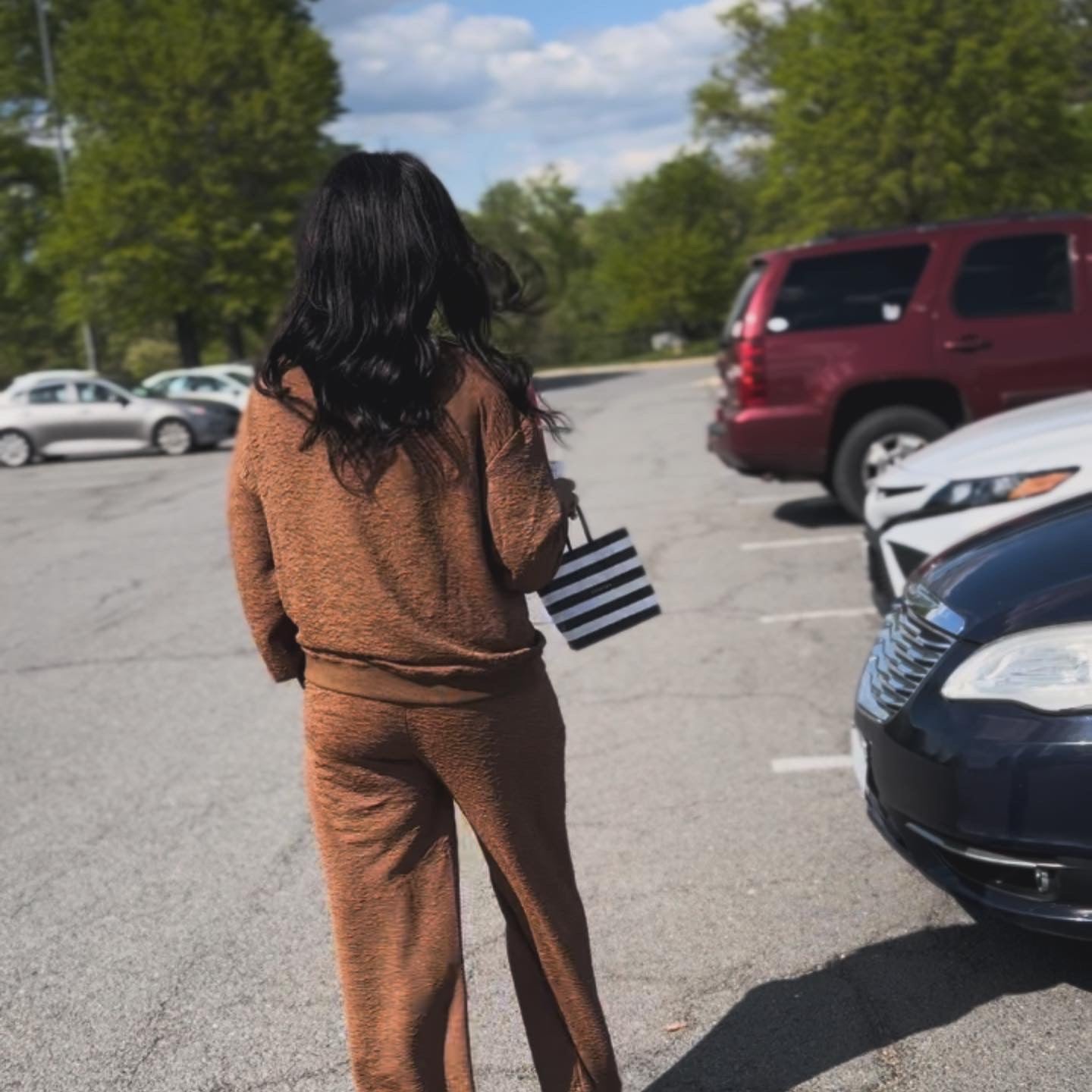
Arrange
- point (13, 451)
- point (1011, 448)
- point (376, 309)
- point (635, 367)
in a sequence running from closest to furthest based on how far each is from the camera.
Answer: point (376, 309) < point (1011, 448) < point (13, 451) < point (635, 367)

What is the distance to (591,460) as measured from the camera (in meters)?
17.2

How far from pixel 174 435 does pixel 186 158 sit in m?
17.1

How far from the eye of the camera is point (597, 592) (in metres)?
2.80

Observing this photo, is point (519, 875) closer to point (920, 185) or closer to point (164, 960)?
point (164, 960)

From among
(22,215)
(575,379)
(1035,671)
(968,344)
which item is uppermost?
(22,215)

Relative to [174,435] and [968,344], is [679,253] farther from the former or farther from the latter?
[968,344]

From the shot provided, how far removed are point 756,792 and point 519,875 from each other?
2552 mm

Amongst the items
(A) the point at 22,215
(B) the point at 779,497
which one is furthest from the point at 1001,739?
(A) the point at 22,215

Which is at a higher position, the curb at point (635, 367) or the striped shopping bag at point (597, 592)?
the striped shopping bag at point (597, 592)

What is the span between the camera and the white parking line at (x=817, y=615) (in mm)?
7773

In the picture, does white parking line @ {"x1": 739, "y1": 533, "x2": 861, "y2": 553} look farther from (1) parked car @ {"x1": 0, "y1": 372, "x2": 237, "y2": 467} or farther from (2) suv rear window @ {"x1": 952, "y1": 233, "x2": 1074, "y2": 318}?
(1) parked car @ {"x1": 0, "y1": 372, "x2": 237, "y2": 467}

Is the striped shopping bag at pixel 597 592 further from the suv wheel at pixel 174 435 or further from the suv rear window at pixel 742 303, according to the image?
the suv wheel at pixel 174 435

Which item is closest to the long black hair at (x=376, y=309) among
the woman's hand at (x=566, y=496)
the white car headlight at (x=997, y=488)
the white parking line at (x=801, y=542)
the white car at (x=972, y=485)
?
the woman's hand at (x=566, y=496)

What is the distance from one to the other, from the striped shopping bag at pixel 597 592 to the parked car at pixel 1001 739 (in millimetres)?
942
